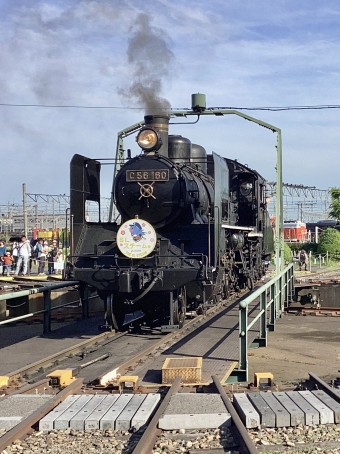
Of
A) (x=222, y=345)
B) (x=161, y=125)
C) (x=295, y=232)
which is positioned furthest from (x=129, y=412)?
(x=295, y=232)

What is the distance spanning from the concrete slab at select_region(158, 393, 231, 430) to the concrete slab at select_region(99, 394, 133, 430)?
0.42 metres

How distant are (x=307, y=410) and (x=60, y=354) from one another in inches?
172

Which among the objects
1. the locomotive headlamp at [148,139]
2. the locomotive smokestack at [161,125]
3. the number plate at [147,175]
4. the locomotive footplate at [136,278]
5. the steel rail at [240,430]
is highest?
the locomotive smokestack at [161,125]

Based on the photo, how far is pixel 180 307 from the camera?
1055cm

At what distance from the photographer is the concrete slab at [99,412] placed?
509cm

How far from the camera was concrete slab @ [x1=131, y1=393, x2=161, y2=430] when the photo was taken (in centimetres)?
513

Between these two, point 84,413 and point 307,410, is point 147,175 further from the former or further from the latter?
point 307,410

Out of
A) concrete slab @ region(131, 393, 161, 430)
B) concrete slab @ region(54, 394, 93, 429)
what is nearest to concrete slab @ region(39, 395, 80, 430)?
concrete slab @ region(54, 394, 93, 429)

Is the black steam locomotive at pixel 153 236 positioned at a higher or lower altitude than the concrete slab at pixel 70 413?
higher

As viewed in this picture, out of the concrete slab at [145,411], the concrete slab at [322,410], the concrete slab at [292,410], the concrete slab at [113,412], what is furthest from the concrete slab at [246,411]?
the concrete slab at [113,412]

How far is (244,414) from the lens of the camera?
514 cm

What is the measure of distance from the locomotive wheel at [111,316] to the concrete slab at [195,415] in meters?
4.78

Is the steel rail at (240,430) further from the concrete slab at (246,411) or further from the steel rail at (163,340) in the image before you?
the steel rail at (163,340)

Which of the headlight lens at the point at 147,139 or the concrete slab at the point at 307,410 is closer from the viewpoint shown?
the concrete slab at the point at 307,410
